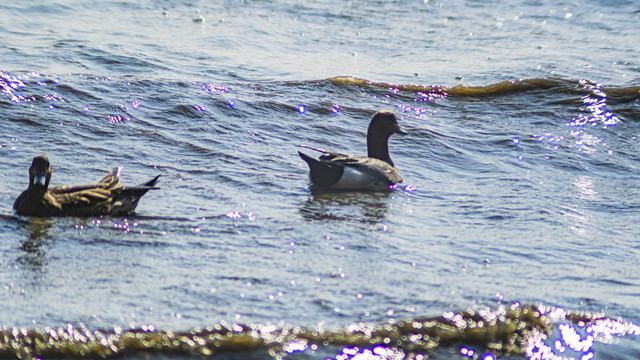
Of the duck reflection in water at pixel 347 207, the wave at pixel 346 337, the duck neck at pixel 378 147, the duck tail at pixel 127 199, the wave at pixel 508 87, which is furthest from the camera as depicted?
the wave at pixel 508 87

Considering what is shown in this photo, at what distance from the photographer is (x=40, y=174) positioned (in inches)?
278

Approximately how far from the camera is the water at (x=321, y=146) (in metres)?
5.36

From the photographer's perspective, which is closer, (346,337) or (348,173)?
(346,337)

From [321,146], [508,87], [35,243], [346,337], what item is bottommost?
[321,146]

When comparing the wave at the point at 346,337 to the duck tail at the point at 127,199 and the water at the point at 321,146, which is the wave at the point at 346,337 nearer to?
the water at the point at 321,146

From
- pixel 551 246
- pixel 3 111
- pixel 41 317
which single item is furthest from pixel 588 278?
pixel 3 111

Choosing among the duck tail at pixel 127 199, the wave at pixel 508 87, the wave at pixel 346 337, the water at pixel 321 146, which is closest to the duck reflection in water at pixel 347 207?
the water at pixel 321 146

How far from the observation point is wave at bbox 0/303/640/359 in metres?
4.49

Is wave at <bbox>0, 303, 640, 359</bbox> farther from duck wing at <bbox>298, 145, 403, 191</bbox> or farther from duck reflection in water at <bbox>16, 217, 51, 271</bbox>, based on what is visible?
duck wing at <bbox>298, 145, 403, 191</bbox>

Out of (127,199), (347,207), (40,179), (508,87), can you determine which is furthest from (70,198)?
(508,87)

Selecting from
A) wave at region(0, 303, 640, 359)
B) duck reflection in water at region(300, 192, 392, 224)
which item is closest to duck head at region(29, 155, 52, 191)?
duck reflection in water at region(300, 192, 392, 224)

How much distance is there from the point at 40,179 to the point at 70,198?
28 centimetres

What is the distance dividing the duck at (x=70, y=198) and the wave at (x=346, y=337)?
99.3 inches

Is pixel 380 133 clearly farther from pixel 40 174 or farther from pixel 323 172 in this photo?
pixel 40 174
